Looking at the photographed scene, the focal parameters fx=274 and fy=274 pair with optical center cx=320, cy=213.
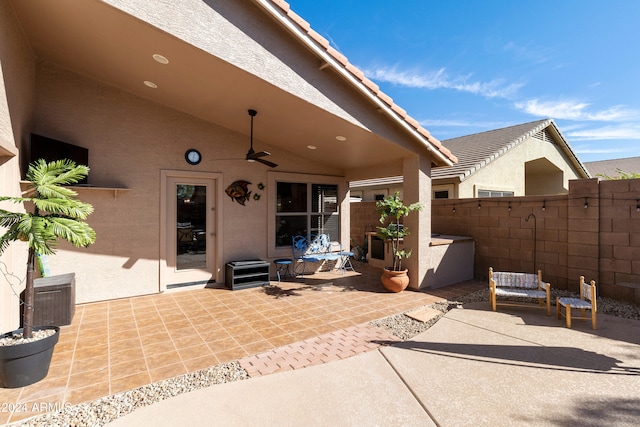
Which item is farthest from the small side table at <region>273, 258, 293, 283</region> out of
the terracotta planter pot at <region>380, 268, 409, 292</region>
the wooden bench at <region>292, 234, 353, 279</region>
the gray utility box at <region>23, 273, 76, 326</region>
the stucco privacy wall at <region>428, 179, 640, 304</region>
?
the stucco privacy wall at <region>428, 179, 640, 304</region>

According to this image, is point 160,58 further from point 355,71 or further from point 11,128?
point 355,71

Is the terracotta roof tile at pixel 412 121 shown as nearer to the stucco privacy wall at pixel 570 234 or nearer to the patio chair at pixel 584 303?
the stucco privacy wall at pixel 570 234

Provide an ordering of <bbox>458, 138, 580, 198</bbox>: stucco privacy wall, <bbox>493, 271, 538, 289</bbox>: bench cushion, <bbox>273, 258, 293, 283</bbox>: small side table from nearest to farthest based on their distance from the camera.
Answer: <bbox>493, 271, 538, 289</bbox>: bench cushion → <bbox>273, 258, 293, 283</bbox>: small side table → <bbox>458, 138, 580, 198</bbox>: stucco privacy wall

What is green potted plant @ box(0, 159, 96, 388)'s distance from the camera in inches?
97.2

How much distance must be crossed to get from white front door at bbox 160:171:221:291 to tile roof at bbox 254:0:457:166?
3595 millimetres

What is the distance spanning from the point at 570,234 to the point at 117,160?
9.23 meters

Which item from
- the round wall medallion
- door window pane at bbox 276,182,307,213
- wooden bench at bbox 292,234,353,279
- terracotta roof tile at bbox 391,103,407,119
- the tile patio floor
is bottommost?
the tile patio floor

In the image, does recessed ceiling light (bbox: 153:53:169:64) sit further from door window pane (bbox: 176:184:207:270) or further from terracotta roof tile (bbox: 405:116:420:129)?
terracotta roof tile (bbox: 405:116:420:129)

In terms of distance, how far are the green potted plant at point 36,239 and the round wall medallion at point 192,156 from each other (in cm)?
318

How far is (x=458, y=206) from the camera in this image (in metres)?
7.63

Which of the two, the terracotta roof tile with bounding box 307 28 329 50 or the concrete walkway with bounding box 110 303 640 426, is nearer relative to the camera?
the concrete walkway with bounding box 110 303 640 426

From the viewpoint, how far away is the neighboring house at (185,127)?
3639mm

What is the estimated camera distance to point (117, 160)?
17.6 ft

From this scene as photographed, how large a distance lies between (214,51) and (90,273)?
463 cm
